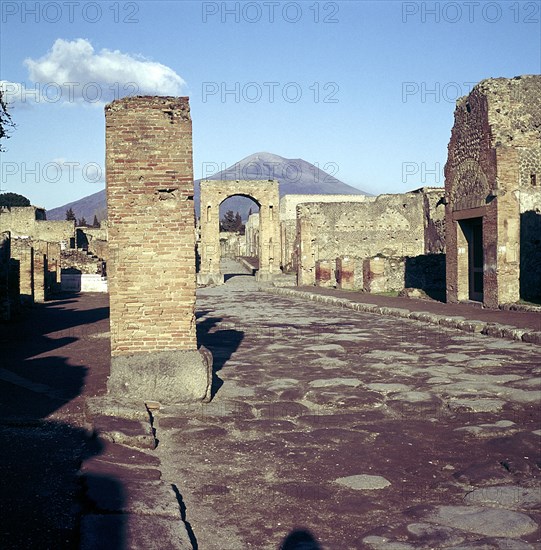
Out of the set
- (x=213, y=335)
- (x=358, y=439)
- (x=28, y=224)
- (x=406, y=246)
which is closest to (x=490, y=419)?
(x=358, y=439)

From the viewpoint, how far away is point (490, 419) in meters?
4.62

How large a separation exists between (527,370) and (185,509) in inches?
175

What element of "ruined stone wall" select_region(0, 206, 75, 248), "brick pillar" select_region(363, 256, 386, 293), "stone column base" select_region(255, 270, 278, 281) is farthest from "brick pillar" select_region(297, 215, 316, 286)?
"ruined stone wall" select_region(0, 206, 75, 248)

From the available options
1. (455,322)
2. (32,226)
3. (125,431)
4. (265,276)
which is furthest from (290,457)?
(32,226)

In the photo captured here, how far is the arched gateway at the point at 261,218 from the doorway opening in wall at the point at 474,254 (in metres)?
17.1

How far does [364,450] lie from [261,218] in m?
28.2

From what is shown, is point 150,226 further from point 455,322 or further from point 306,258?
point 306,258

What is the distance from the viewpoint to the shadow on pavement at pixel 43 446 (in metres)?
2.76

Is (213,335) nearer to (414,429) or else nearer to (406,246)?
(414,429)

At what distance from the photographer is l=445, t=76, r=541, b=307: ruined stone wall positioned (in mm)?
12781

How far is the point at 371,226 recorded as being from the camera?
107ft

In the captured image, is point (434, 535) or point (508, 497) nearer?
point (434, 535)

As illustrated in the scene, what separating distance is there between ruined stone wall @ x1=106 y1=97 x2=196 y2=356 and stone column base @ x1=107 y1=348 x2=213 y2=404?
0.15 metres

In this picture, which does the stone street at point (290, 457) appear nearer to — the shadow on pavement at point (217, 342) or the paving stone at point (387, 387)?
the paving stone at point (387, 387)
